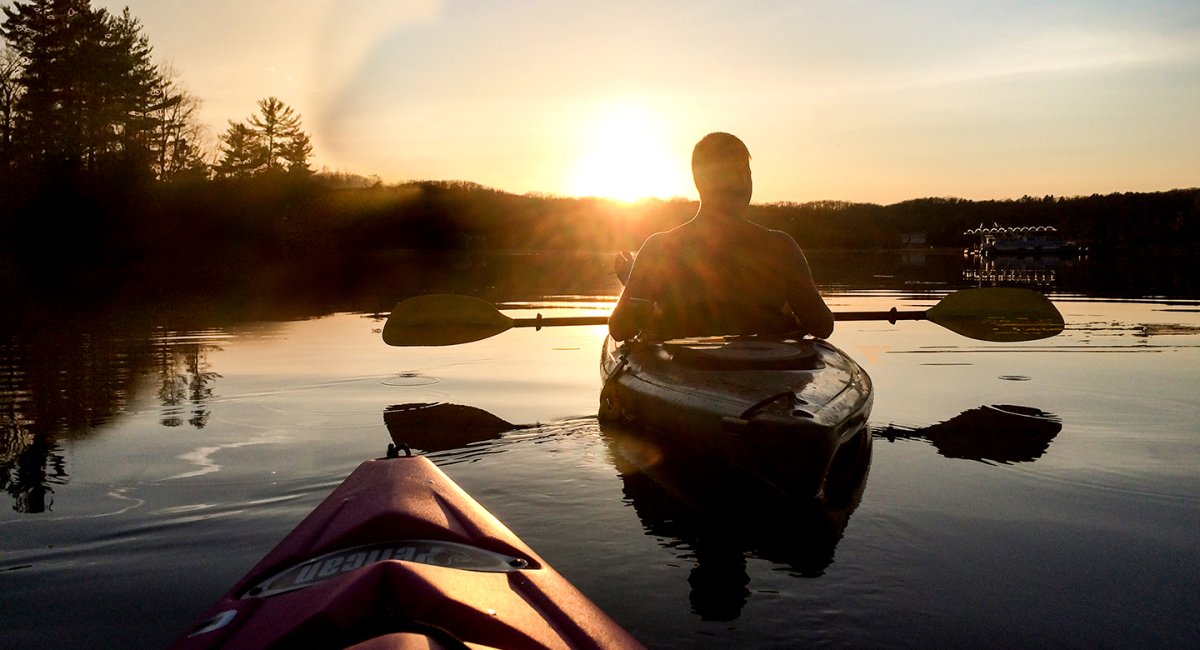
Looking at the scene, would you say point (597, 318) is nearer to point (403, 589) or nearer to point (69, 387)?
point (69, 387)

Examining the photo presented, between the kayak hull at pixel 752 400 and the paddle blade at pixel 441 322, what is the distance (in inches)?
118

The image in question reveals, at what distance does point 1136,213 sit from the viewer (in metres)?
106

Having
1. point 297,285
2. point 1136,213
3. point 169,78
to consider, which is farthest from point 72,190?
point 1136,213

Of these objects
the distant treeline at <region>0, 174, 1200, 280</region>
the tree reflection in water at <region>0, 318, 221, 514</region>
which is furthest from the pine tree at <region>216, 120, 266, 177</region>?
the tree reflection in water at <region>0, 318, 221, 514</region>

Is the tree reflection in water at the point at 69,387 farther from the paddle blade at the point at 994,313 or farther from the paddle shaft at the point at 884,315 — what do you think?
the paddle blade at the point at 994,313

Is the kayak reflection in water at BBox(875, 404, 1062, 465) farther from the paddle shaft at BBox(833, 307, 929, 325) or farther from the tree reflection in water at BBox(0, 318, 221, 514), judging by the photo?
the tree reflection in water at BBox(0, 318, 221, 514)

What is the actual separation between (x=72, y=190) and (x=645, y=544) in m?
37.1

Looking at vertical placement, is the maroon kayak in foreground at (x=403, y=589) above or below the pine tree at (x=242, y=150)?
below

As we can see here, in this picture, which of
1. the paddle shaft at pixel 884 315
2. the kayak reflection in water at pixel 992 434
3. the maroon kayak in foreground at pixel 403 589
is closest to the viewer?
the maroon kayak in foreground at pixel 403 589

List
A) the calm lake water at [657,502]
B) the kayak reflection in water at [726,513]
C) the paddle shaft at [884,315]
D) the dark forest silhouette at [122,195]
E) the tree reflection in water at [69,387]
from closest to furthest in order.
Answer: the calm lake water at [657,502] → the kayak reflection in water at [726,513] → the tree reflection in water at [69,387] → the paddle shaft at [884,315] → the dark forest silhouette at [122,195]

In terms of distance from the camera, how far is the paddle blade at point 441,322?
885 cm

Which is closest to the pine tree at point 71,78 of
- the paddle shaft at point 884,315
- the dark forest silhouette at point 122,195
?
the dark forest silhouette at point 122,195

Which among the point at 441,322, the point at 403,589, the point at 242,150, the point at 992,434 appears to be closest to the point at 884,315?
the point at 992,434

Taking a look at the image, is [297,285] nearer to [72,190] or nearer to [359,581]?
[72,190]
